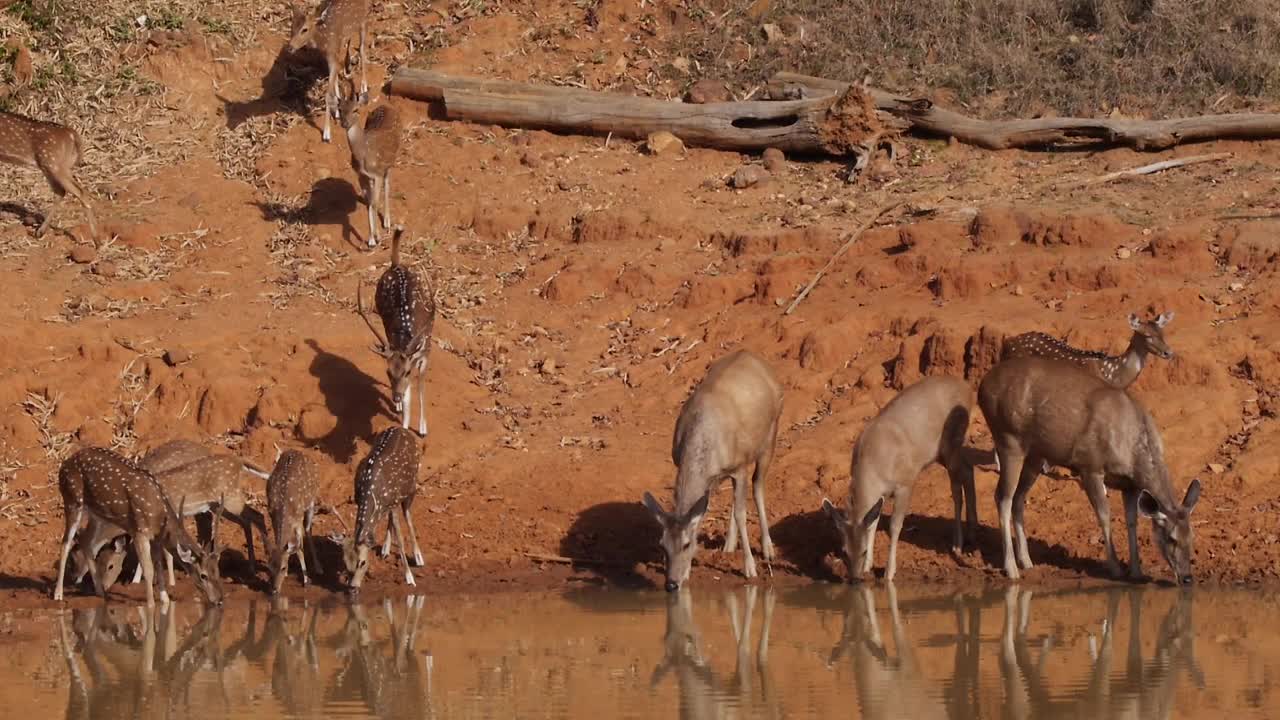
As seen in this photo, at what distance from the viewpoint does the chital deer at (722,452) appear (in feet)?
46.0

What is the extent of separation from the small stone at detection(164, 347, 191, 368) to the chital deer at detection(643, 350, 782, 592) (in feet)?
17.3

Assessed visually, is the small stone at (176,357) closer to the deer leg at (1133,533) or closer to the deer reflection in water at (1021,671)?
the deer reflection in water at (1021,671)

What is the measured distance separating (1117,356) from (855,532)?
119 inches

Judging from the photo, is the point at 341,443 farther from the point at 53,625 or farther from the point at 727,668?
the point at 727,668

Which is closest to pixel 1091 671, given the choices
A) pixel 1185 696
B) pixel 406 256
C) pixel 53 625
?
pixel 1185 696

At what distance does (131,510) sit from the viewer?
560 inches

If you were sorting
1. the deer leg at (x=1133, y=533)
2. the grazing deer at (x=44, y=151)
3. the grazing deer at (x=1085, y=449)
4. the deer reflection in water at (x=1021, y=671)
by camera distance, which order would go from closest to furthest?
the deer reflection in water at (x=1021, y=671) → the grazing deer at (x=1085, y=449) → the deer leg at (x=1133, y=533) → the grazing deer at (x=44, y=151)

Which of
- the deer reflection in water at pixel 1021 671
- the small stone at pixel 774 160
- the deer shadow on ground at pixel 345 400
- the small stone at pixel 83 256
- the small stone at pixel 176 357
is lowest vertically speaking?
the deer reflection in water at pixel 1021 671

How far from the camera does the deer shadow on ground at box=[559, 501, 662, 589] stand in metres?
14.8

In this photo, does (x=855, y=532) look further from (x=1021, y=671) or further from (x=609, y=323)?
(x=609, y=323)

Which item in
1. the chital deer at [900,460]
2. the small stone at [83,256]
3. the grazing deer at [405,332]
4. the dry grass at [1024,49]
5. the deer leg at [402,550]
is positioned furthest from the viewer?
the dry grass at [1024,49]

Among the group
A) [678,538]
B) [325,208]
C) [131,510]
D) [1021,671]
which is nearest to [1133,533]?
[1021,671]

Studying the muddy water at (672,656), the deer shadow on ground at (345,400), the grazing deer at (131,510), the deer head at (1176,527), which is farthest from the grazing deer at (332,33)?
the deer head at (1176,527)

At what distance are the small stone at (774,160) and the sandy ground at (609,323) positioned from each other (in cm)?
15
